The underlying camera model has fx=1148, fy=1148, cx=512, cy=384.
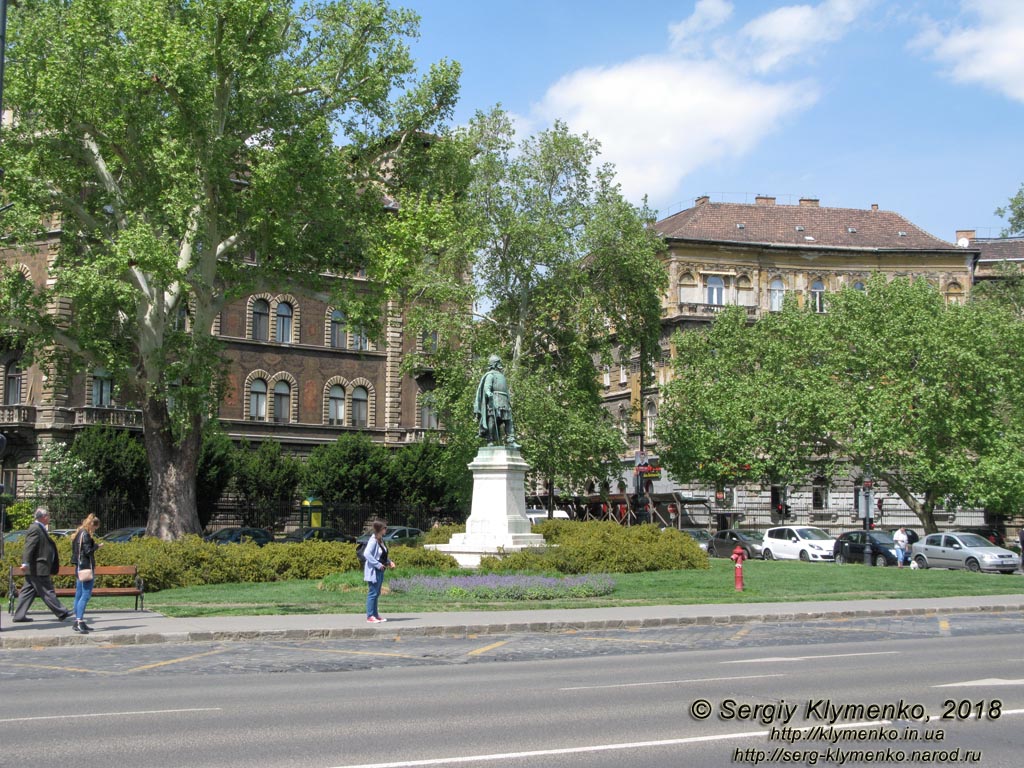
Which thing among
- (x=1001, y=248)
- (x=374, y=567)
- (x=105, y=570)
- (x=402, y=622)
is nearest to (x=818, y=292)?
(x=1001, y=248)

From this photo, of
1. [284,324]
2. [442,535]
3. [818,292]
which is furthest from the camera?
[818,292]

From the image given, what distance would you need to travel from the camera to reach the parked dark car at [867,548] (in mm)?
43406

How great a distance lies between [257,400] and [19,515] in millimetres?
13763

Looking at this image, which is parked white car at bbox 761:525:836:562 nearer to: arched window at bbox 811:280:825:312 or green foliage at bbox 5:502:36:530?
arched window at bbox 811:280:825:312

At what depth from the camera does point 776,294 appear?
2790 inches

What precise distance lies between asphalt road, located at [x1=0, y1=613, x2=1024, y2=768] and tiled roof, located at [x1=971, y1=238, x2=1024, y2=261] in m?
69.5

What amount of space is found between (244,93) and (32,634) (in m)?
19.7

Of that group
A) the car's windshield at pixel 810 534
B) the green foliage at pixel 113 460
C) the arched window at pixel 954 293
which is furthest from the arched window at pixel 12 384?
the arched window at pixel 954 293

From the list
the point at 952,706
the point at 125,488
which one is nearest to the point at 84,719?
the point at 952,706

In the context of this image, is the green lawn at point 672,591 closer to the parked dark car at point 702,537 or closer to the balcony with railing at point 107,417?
the parked dark car at point 702,537

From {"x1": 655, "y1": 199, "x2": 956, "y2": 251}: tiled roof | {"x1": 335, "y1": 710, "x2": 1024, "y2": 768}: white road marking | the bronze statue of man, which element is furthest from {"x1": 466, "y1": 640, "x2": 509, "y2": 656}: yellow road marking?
{"x1": 655, "y1": 199, "x2": 956, "y2": 251}: tiled roof

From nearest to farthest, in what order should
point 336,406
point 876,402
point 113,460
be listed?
point 113,460 < point 876,402 < point 336,406

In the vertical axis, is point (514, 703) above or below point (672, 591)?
above

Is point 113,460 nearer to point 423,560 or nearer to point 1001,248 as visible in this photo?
point 423,560
